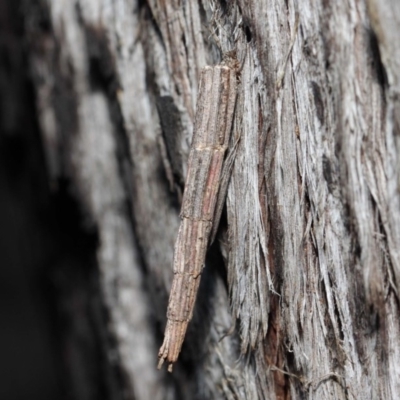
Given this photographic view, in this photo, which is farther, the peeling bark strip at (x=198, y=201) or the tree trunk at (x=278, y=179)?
the peeling bark strip at (x=198, y=201)

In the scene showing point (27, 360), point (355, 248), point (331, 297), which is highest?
point (355, 248)

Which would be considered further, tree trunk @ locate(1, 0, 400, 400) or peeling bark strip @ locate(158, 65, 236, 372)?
peeling bark strip @ locate(158, 65, 236, 372)

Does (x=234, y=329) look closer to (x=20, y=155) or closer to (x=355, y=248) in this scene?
(x=355, y=248)

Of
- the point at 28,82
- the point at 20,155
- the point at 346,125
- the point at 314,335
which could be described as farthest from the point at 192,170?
the point at 20,155
